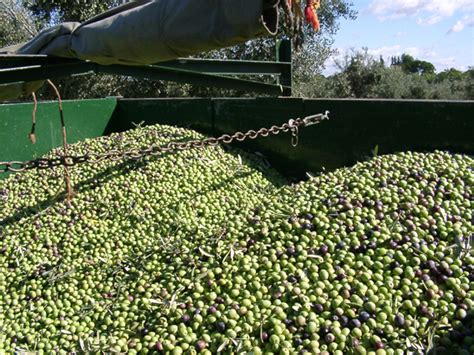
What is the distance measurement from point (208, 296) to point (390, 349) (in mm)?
837

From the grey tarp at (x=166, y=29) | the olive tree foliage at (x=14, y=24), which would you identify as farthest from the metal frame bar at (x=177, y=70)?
the olive tree foliage at (x=14, y=24)

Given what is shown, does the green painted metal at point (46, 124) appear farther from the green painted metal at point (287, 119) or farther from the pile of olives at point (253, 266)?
the pile of olives at point (253, 266)

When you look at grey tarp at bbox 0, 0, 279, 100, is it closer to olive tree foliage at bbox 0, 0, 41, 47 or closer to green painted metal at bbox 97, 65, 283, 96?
green painted metal at bbox 97, 65, 283, 96

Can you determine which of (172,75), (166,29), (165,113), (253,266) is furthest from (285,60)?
(166,29)

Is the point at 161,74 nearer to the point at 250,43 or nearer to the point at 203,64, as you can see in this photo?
the point at 203,64

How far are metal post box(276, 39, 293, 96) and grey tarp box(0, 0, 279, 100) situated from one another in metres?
2.65

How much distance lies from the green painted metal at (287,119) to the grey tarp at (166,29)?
2.05 m

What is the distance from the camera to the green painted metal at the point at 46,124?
425 cm

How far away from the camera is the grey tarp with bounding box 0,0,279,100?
1.50m

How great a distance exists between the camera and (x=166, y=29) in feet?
5.56

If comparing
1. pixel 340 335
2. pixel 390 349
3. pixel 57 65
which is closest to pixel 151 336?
pixel 340 335

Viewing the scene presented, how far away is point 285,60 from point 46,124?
2529 mm

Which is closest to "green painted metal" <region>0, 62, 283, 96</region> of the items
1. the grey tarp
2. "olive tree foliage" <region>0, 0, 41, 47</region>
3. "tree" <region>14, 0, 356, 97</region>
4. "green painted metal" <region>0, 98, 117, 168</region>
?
the grey tarp

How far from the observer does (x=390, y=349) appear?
1.73 meters
